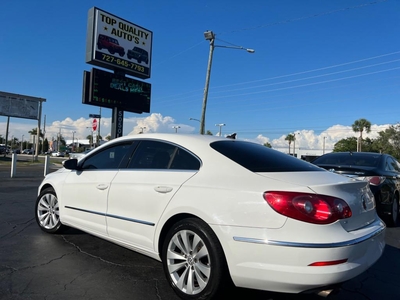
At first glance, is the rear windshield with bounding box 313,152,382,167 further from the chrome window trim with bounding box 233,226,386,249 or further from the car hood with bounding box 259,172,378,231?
the chrome window trim with bounding box 233,226,386,249

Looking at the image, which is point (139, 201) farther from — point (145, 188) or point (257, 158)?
point (257, 158)

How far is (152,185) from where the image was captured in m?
3.53

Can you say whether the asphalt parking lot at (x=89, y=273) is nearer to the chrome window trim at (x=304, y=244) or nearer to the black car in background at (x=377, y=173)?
the chrome window trim at (x=304, y=244)

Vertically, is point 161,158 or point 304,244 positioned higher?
point 161,158

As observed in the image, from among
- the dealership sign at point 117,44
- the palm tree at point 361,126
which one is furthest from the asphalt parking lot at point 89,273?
the palm tree at point 361,126

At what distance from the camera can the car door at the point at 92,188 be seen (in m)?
4.12

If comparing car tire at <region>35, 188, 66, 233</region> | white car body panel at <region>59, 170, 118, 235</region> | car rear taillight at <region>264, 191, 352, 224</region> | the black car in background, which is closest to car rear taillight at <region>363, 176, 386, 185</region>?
the black car in background

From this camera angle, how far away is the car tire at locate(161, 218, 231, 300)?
9.38 ft

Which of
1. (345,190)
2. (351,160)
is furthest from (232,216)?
(351,160)

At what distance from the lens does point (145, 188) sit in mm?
3578

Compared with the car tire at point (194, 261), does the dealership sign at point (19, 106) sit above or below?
above

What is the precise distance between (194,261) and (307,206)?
1126 mm

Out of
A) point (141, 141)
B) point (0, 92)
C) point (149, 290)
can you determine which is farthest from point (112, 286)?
point (0, 92)

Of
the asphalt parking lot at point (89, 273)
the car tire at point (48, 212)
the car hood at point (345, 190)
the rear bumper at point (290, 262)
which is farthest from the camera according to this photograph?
the car tire at point (48, 212)
